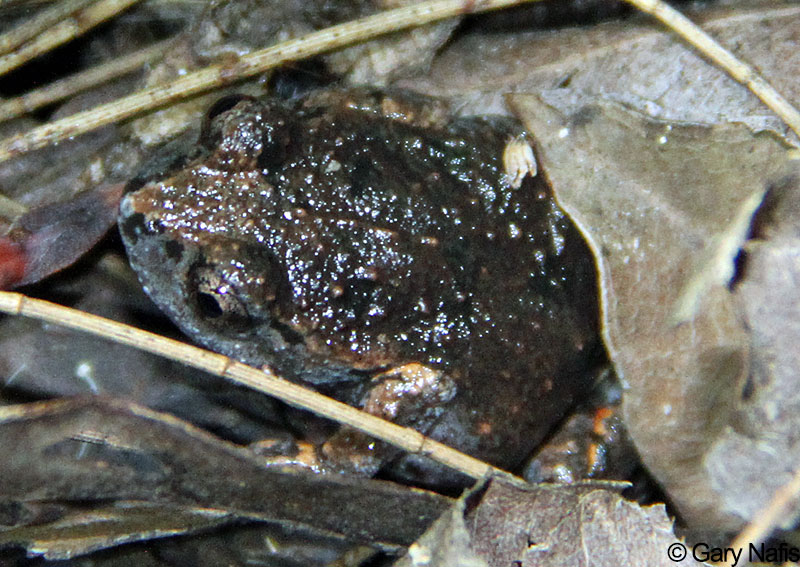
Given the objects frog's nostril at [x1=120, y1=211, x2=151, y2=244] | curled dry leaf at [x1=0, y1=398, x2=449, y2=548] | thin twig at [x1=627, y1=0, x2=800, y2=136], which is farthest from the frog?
thin twig at [x1=627, y1=0, x2=800, y2=136]

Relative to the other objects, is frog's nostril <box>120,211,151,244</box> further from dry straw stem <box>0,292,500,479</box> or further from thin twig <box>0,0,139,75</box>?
thin twig <box>0,0,139,75</box>

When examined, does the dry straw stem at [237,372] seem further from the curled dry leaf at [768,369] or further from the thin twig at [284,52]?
the curled dry leaf at [768,369]

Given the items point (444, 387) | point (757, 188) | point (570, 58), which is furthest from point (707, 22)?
point (444, 387)

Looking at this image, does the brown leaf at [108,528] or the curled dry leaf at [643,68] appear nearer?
the brown leaf at [108,528]

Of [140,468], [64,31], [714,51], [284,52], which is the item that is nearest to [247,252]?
[140,468]

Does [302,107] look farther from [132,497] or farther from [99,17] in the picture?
[132,497]

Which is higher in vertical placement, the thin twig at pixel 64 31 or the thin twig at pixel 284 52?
the thin twig at pixel 64 31

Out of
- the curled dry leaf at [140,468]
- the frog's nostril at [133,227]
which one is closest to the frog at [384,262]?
the frog's nostril at [133,227]
